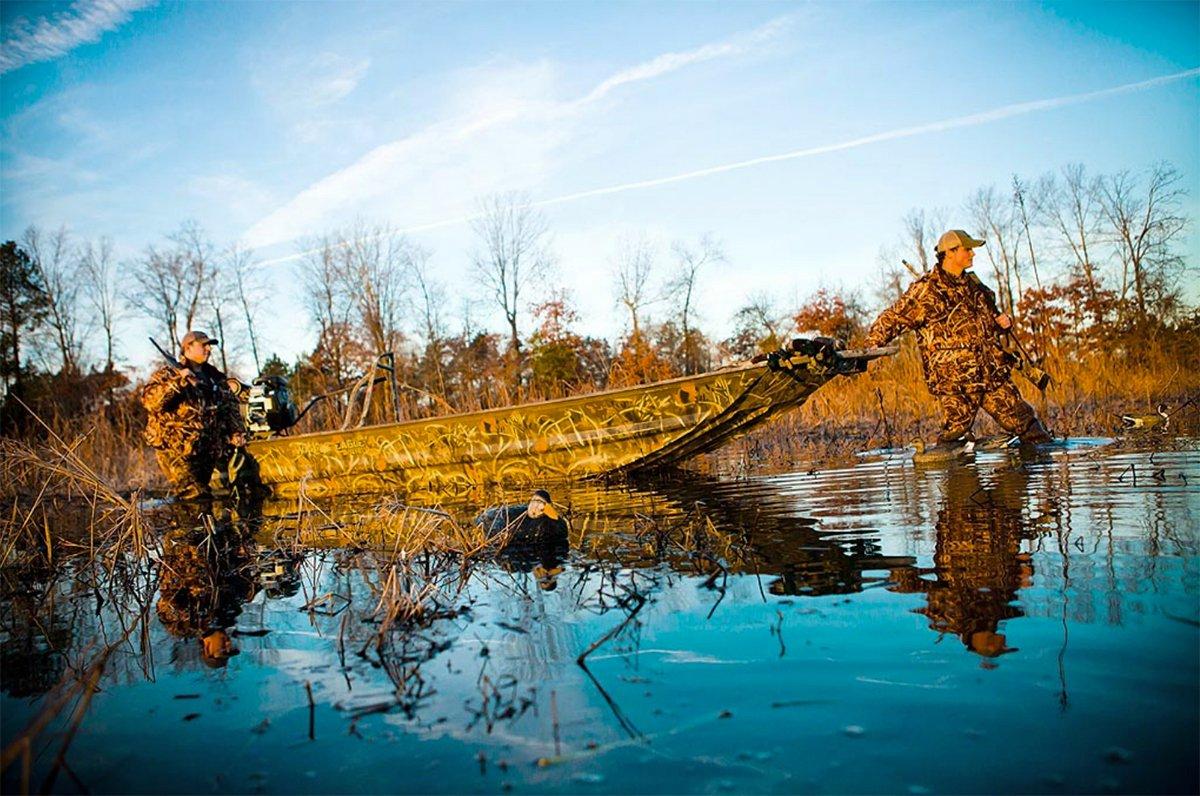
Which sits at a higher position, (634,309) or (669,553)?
(634,309)

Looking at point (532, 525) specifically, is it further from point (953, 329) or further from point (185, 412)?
point (185, 412)

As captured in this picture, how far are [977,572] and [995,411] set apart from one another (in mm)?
5519

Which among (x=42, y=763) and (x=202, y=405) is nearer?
(x=42, y=763)

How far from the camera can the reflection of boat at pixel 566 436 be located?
23.1 ft

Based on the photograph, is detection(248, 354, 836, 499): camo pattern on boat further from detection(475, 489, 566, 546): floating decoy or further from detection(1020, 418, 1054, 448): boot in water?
detection(475, 489, 566, 546): floating decoy

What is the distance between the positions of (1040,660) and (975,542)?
4.77 ft

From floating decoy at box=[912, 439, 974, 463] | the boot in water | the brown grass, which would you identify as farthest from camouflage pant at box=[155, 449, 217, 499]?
the boot in water

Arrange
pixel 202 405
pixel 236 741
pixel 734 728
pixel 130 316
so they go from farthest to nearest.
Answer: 1. pixel 130 316
2. pixel 202 405
3. pixel 236 741
4. pixel 734 728

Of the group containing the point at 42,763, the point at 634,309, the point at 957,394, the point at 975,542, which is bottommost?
the point at 42,763

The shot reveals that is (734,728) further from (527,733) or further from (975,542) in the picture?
(975,542)

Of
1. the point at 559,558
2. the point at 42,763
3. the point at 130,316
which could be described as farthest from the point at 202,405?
the point at 130,316

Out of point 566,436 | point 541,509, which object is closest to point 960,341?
point 566,436

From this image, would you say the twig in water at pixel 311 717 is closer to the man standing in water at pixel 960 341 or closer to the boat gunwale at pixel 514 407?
the boat gunwale at pixel 514 407

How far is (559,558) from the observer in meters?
3.80
